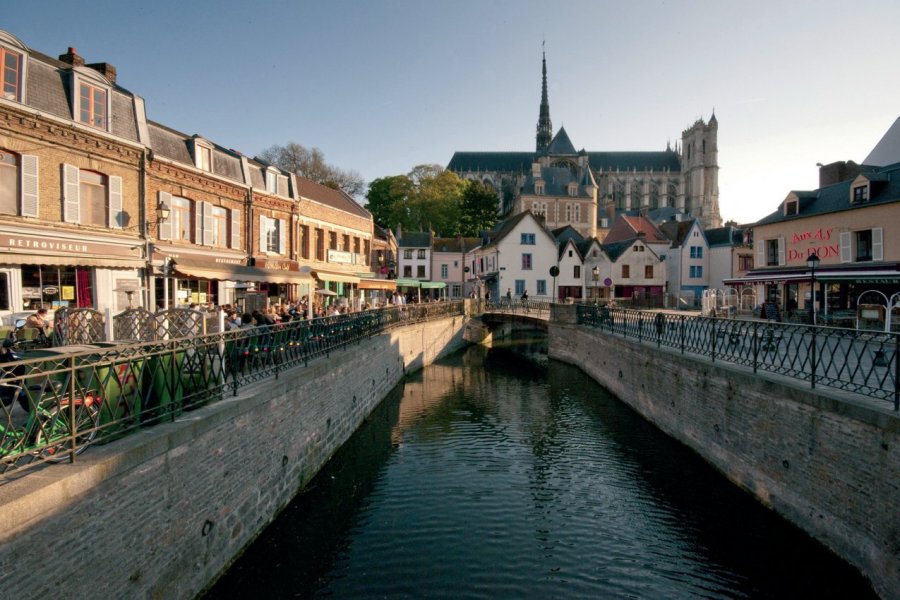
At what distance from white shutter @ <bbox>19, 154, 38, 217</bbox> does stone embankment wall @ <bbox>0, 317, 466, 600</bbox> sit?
8894mm

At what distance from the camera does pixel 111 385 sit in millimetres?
5660

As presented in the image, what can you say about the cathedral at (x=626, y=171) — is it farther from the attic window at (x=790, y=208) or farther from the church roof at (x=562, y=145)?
the attic window at (x=790, y=208)

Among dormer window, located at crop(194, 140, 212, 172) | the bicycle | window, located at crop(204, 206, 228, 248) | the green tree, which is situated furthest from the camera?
the green tree

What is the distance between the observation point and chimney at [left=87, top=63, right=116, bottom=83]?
55.6 feet

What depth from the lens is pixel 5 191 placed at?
12.6m

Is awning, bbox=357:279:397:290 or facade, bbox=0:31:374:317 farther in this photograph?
awning, bbox=357:279:397:290

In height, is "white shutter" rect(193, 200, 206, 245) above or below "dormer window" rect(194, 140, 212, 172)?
below

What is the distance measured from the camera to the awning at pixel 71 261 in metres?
12.5

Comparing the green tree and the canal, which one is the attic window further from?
the green tree

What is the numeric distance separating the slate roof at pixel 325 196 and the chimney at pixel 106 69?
10.5 m

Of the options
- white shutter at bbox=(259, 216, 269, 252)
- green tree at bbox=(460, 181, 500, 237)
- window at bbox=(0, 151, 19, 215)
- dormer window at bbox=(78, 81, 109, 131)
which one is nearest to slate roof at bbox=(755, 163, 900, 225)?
white shutter at bbox=(259, 216, 269, 252)

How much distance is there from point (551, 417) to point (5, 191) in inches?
660

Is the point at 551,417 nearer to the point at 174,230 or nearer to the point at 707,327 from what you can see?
the point at 707,327

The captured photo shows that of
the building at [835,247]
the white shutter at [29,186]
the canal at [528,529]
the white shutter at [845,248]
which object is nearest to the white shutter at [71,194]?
the white shutter at [29,186]
